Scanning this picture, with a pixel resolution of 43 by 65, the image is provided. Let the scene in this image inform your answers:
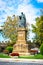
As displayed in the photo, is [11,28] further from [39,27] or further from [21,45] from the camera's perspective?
[21,45]

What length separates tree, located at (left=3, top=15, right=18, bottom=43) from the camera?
64.5m

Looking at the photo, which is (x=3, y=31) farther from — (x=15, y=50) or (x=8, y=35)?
(x=15, y=50)

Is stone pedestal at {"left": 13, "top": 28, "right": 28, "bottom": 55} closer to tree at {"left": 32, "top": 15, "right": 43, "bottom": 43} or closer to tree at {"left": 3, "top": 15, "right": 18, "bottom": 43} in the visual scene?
tree at {"left": 32, "top": 15, "right": 43, "bottom": 43}

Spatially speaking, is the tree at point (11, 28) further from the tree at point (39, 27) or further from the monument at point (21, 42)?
the monument at point (21, 42)

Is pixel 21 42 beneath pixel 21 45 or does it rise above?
above

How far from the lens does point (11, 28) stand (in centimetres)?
6519

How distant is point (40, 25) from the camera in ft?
172

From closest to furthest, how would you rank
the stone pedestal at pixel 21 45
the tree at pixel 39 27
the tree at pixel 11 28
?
the stone pedestal at pixel 21 45 → the tree at pixel 39 27 → the tree at pixel 11 28

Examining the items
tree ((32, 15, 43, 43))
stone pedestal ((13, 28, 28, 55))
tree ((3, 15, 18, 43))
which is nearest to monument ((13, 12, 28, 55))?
stone pedestal ((13, 28, 28, 55))

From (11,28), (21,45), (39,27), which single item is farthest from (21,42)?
(11,28)

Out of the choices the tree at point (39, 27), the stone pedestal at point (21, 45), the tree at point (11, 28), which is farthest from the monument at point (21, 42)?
the tree at point (11, 28)

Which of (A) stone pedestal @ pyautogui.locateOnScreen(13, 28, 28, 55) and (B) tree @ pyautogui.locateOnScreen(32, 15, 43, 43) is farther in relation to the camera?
(B) tree @ pyautogui.locateOnScreen(32, 15, 43, 43)

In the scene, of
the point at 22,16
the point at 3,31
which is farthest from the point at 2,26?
the point at 22,16

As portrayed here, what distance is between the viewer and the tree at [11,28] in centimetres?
6450
